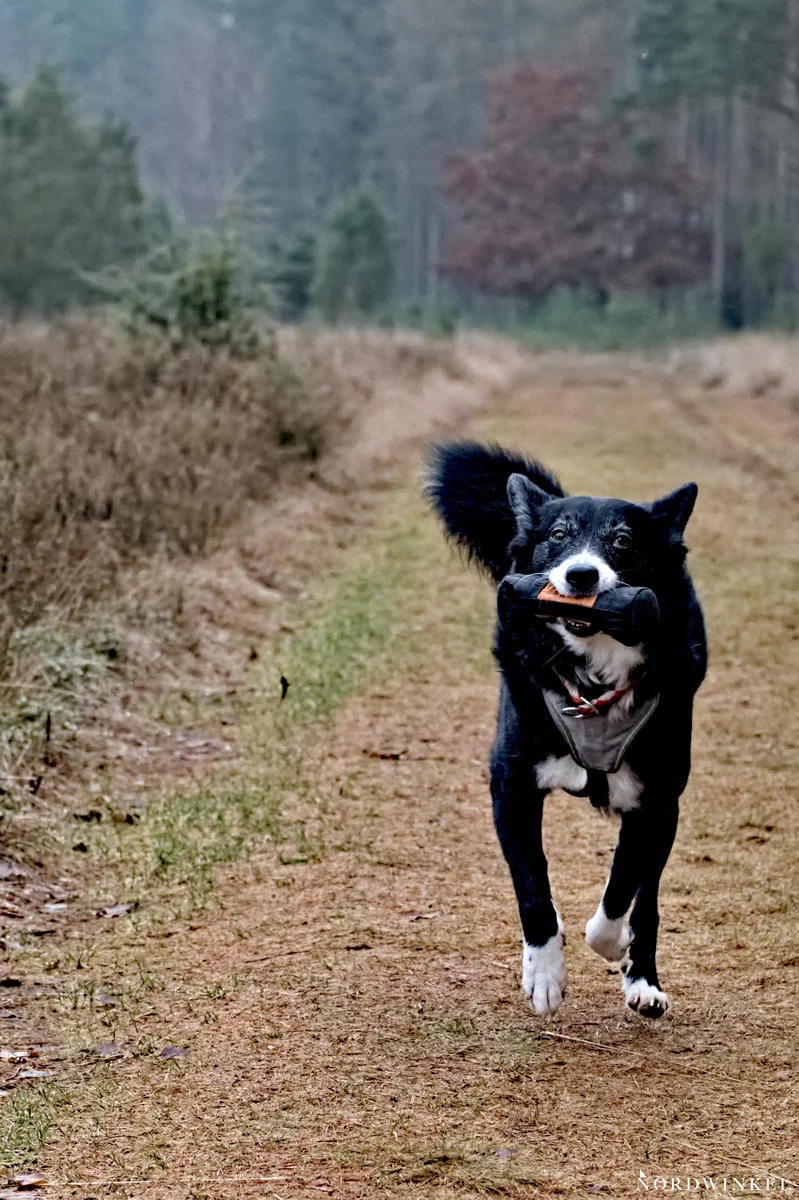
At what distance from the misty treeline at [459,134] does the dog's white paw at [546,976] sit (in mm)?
30118

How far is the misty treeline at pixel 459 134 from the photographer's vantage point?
150ft

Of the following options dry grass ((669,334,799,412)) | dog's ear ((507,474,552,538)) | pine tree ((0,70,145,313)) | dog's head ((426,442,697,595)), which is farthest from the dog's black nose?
pine tree ((0,70,145,313))

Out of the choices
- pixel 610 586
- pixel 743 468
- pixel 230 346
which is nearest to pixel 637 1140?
pixel 610 586

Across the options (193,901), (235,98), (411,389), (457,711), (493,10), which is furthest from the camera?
(235,98)

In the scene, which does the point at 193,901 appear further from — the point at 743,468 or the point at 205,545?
the point at 743,468

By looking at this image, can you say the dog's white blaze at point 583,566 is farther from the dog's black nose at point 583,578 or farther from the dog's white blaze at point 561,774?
the dog's white blaze at point 561,774

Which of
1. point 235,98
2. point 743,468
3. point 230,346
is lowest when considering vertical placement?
point 743,468

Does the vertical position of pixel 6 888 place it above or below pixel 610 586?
below

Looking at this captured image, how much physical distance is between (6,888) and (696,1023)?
2250 mm

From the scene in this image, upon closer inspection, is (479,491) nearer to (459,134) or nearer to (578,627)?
(578,627)

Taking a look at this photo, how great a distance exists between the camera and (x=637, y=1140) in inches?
132

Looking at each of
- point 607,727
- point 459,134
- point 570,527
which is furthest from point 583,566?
point 459,134

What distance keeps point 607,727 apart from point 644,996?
72cm

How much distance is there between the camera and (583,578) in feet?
12.0
